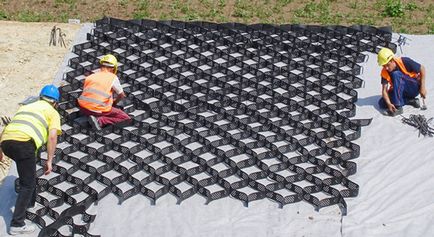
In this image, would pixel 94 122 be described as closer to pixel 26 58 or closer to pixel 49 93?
pixel 49 93

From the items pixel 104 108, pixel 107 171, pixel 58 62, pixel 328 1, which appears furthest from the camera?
pixel 328 1

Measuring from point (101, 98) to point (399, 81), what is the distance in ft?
12.7

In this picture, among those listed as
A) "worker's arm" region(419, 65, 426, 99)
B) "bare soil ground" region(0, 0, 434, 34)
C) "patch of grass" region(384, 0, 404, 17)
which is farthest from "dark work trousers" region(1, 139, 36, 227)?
"patch of grass" region(384, 0, 404, 17)

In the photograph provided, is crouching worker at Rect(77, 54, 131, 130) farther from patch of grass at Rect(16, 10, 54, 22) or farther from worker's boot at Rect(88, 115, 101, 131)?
patch of grass at Rect(16, 10, 54, 22)

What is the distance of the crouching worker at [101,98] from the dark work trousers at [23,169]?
186 centimetres

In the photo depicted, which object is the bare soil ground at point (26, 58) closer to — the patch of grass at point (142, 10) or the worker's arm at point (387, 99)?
the patch of grass at point (142, 10)

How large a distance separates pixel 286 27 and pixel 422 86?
115 inches

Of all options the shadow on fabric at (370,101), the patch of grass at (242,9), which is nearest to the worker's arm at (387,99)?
the shadow on fabric at (370,101)

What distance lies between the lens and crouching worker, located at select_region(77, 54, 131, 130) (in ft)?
31.0

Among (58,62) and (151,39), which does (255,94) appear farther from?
(58,62)

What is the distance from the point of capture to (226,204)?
834 centimetres

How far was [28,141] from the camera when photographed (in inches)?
299

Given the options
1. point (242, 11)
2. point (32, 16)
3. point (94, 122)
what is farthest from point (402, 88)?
point (32, 16)

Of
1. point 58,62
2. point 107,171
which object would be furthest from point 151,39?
point 107,171
